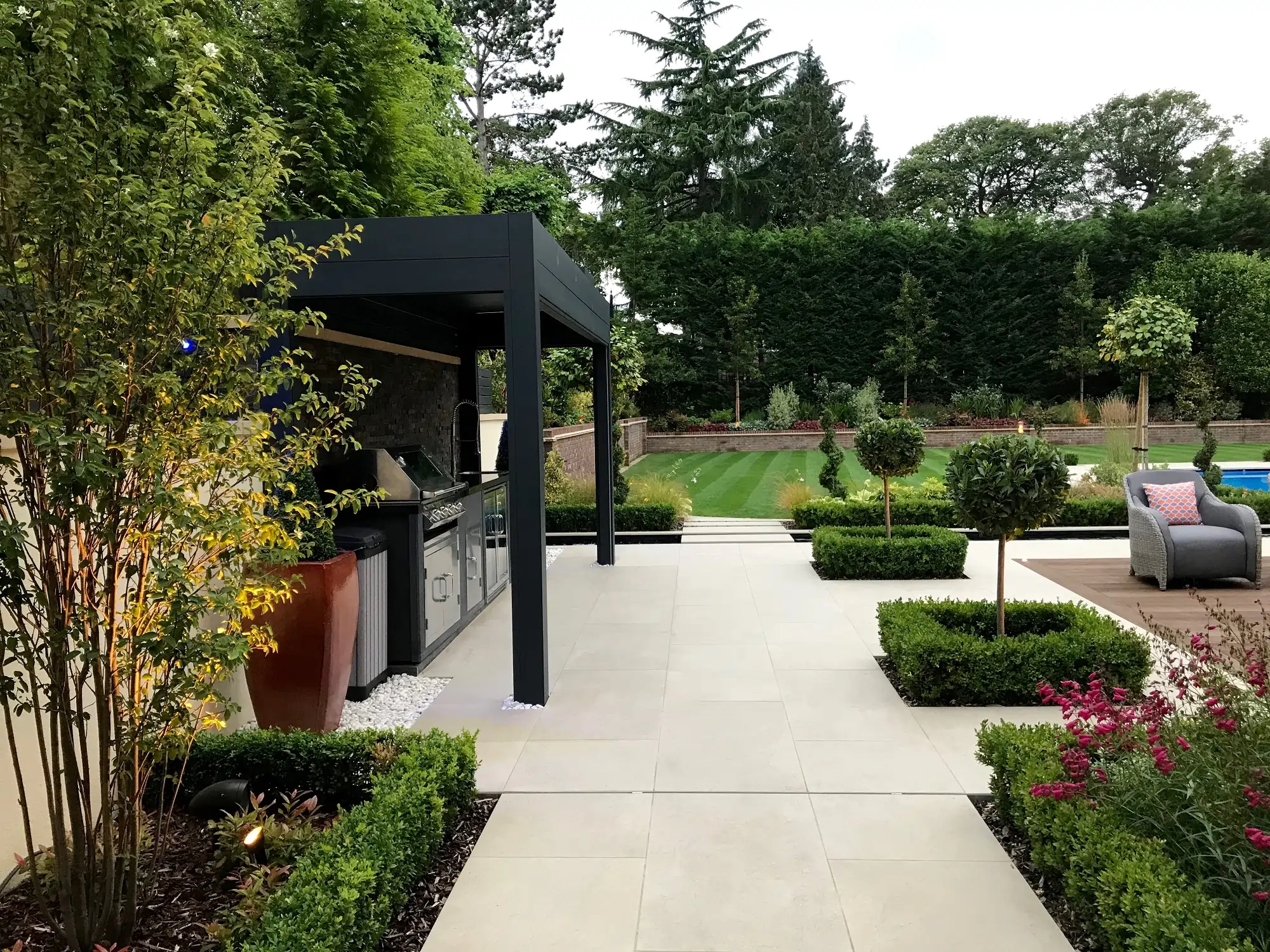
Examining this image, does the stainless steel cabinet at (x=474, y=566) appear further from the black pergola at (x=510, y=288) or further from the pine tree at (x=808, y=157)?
the pine tree at (x=808, y=157)

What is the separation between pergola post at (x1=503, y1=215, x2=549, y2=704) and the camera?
16.8 ft

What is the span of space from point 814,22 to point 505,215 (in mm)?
31850

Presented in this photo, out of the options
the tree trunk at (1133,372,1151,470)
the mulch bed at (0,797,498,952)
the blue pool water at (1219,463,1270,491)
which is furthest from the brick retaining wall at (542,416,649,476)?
the blue pool water at (1219,463,1270,491)

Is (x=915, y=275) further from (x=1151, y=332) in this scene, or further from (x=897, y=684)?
(x=897, y=684)

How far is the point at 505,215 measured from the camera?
16.8ft

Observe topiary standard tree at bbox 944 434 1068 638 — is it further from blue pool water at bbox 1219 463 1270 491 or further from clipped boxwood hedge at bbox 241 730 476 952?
blue pool water at bbox 1219 463 1270 491

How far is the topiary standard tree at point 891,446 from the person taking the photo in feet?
30.7

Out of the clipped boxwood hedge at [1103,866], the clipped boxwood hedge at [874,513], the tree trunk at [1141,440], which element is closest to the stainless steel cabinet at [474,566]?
the clipped boxwood hedge at [1103,866]

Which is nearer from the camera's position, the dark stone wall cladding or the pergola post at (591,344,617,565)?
the dark stone wall cladding

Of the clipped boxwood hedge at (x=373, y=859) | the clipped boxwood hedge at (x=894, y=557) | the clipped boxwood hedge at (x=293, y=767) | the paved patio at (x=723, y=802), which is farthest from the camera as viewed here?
the clipped boxwood hedge at (x=894, y=557)

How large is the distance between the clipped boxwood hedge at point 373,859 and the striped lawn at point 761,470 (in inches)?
368

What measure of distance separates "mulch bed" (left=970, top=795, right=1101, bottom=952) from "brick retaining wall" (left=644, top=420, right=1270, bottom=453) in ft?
61.8

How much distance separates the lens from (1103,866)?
9.14ft

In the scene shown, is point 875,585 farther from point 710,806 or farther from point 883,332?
point 883,332
